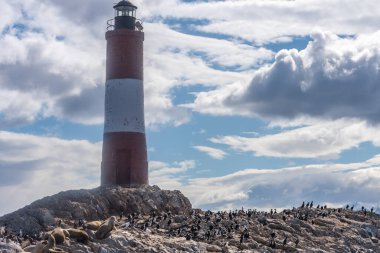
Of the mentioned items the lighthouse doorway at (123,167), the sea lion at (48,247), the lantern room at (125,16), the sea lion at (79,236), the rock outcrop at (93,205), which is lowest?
the sea lion at (48,247)

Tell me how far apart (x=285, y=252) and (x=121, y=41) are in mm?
27506

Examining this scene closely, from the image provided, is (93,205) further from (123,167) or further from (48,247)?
(48,247)

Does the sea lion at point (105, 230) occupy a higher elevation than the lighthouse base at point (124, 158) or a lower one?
lower

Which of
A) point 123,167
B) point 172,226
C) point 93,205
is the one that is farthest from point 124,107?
point 172,226

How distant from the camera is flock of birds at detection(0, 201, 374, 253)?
5825 cm

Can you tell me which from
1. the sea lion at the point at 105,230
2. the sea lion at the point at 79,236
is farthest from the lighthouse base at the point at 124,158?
the sea lion at the point at 79,236

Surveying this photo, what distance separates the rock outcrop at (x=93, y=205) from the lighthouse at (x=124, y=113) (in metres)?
2.96

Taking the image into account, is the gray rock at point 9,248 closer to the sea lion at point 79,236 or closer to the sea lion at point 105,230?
the sea lion at point 79,236

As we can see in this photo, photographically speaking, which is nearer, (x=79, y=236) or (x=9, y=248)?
(x=9, y=248)

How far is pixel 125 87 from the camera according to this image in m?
76.4

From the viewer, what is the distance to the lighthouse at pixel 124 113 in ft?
251

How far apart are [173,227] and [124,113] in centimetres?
1520

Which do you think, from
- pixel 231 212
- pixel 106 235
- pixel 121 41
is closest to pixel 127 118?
pixel 121 41

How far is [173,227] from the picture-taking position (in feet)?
216
